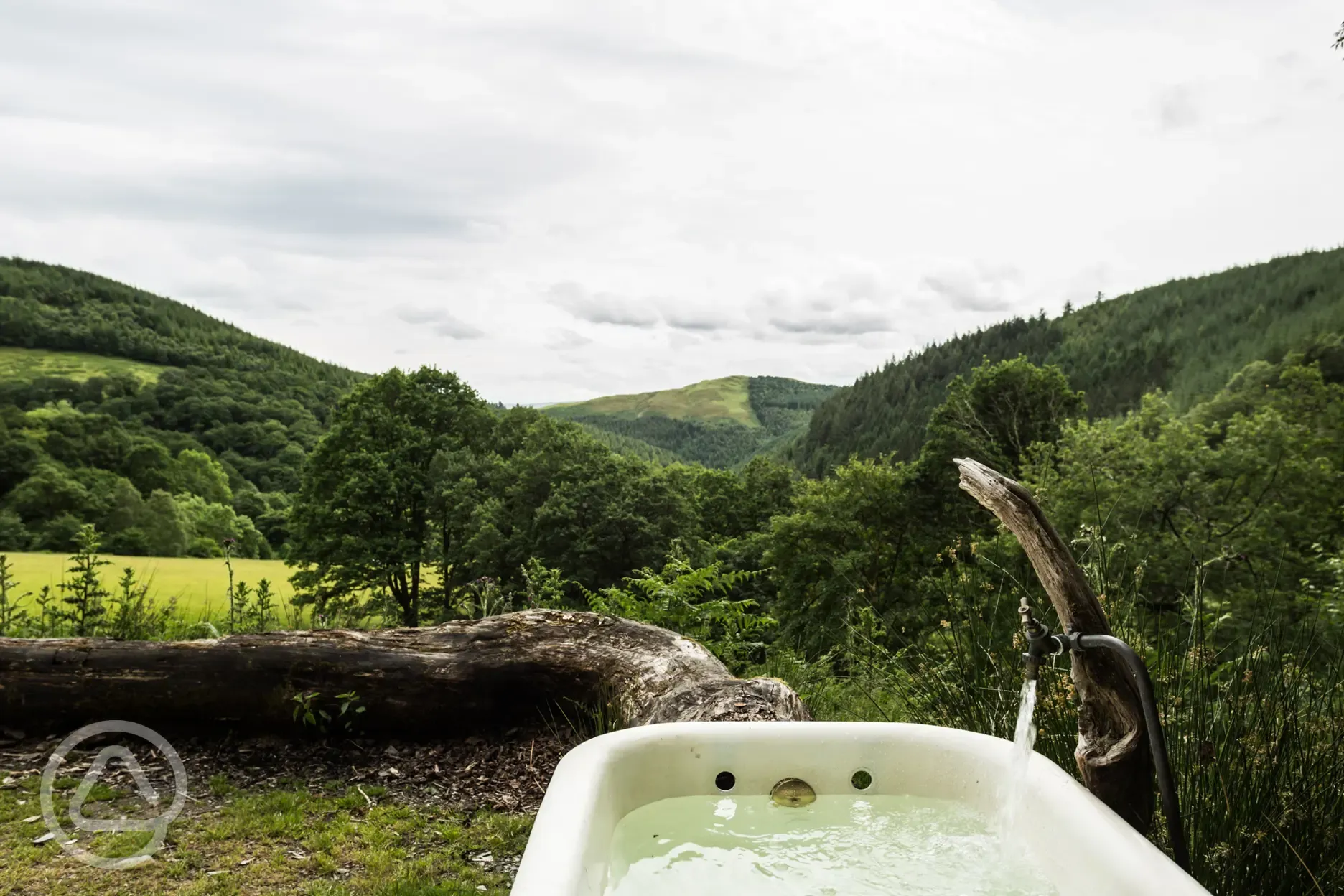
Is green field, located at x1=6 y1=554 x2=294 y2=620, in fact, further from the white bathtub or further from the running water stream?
the running water stream

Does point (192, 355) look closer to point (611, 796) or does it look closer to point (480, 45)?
point (480, 45)

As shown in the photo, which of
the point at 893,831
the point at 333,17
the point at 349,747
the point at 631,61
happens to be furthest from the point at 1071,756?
the point at 333,17

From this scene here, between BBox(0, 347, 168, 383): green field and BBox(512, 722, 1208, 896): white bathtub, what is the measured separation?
33.4 metres

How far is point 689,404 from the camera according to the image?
118938mm

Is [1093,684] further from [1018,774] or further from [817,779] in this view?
[817,779]

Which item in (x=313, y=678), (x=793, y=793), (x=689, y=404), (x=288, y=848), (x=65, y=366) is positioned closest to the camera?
(x=793, y=793)

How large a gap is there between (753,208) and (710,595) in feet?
25.3

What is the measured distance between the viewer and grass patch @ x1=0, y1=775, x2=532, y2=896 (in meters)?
2.15

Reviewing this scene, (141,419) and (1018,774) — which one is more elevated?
(141,419)

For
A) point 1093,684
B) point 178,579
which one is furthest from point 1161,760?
point 178,579

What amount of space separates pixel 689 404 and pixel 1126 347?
82.2m

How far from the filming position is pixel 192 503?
67.1ft

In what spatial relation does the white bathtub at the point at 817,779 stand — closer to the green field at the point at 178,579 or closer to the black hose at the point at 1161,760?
the black hose at the point at 1161,760

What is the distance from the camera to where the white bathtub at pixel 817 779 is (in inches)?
54.5
